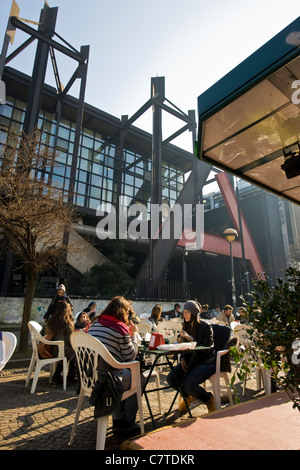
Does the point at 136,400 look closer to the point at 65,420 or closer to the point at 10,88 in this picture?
the point at 65,420

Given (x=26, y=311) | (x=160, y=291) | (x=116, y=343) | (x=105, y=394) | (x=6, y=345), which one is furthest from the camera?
(x=160, y=291)

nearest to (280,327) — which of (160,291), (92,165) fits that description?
(160,291)

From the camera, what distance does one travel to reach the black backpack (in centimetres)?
239

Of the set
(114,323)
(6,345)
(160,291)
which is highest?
(160,291)

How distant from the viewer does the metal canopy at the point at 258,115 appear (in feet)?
8.42

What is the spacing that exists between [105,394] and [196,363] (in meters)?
1.65

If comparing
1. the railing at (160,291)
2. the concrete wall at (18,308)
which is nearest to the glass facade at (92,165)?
the railing at (160,291)

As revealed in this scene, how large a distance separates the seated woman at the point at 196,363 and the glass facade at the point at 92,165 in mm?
14872

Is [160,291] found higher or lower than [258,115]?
lower

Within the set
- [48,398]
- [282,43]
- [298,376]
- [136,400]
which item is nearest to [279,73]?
[282,43]

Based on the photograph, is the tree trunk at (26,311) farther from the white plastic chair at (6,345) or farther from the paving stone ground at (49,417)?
the white plastic chair at (6,345)

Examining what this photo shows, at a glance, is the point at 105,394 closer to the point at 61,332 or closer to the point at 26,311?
the point at 61,332

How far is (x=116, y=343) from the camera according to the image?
2.93 metres

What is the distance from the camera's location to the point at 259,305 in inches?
80.0
